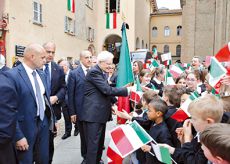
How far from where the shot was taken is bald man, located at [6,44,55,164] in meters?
3.59

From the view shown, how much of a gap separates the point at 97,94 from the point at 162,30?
4630 centimetres

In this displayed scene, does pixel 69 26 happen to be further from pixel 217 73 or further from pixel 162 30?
pixel 162 30

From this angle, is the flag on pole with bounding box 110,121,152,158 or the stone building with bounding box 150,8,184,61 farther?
the stone building with bounding box 150,8,184,61

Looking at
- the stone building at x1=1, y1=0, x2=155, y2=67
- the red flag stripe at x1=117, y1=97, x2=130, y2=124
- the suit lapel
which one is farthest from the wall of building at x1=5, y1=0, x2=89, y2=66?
the suit lapel

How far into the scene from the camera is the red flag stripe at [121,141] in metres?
3.23

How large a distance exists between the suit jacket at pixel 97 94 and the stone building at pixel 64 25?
2272mm

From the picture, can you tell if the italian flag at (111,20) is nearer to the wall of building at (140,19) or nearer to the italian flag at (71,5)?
the wall of building at (140,19)

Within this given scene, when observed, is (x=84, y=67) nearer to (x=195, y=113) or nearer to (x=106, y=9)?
(x=195, y=113)

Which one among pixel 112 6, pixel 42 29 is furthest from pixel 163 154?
pixel 112 6

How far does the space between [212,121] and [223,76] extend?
1322 mm

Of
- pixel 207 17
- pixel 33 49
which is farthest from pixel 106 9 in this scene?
pixel 33 49

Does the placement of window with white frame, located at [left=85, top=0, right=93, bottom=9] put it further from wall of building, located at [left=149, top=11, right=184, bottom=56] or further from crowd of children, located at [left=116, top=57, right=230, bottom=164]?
crowd of children, located at [left=116, top=57, right=230, bottom=164]

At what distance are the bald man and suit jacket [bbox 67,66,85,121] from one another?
109cm

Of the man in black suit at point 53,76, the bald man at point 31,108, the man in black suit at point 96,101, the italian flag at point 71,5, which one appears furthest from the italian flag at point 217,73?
the italian flag at point 71,5
